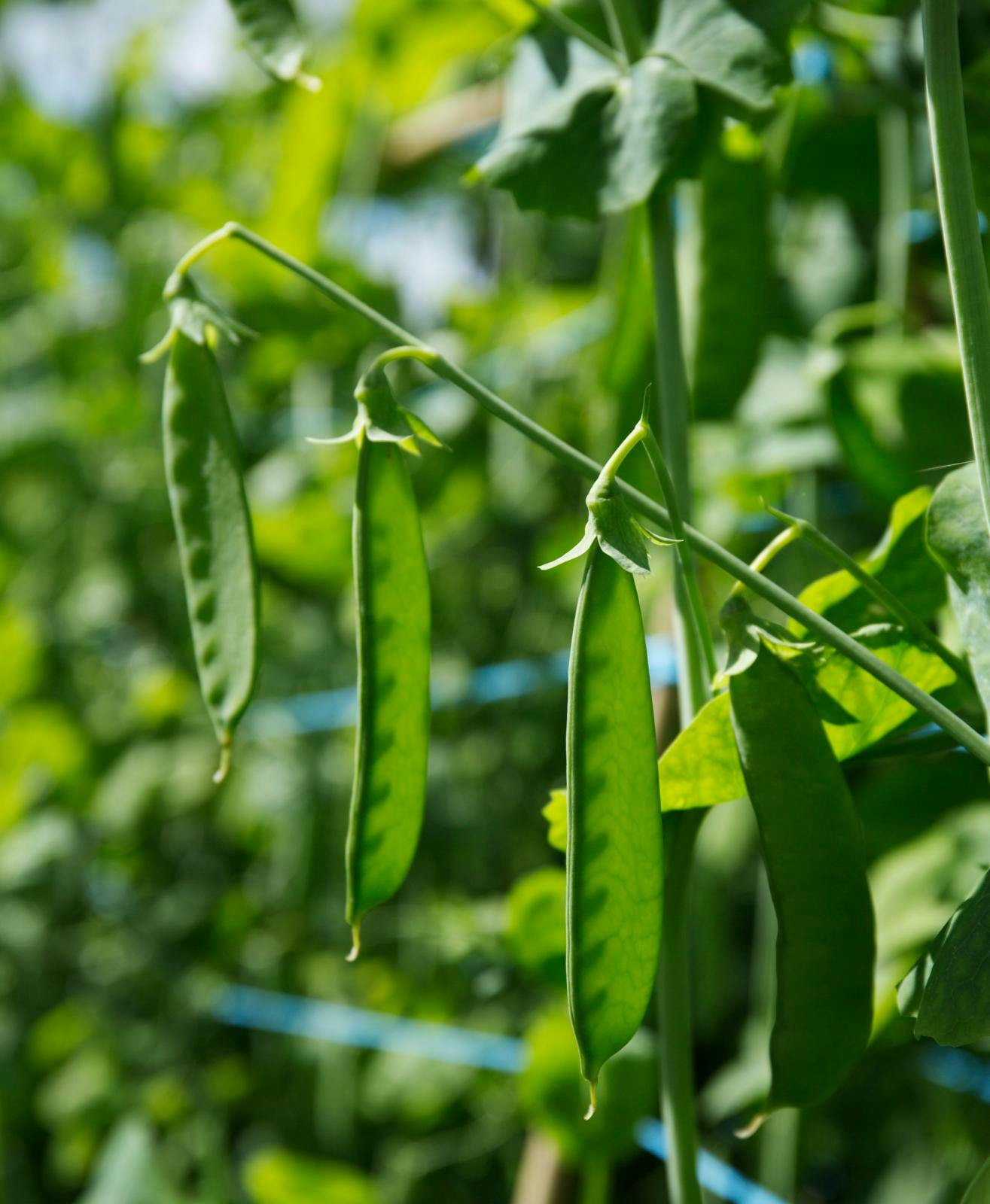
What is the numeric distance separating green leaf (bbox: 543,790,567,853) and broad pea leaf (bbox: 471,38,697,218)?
22 centimetres

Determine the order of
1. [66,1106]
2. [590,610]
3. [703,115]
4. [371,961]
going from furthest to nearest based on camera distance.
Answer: [66,1106], [371,961], [703,115], [590,610]

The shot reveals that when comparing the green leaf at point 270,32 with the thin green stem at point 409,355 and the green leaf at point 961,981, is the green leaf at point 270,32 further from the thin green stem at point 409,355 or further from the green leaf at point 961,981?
the green leaf at point 961,981

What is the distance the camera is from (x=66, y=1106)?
1.26 m

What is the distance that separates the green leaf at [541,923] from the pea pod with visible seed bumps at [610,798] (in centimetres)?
30

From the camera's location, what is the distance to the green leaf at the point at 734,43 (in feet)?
1.41

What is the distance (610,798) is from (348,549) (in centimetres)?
73

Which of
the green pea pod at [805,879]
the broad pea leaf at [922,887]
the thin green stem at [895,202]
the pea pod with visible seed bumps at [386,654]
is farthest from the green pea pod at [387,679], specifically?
the thin green stem at [895,202]

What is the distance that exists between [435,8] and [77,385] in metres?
0.60

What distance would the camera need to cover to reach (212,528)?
419 millimetres

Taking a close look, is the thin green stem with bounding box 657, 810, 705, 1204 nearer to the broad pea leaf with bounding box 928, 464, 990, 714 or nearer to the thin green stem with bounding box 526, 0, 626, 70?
the broad pea leaf with bounding box 928, 464, 990, 714

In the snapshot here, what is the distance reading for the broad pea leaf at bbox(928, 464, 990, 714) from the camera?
0.36 meters

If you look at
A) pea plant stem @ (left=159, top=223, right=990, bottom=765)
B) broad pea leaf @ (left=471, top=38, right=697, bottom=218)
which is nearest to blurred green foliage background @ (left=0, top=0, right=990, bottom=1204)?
broad pea leaf @ (left=471, top=38, right=697, bottom=218)

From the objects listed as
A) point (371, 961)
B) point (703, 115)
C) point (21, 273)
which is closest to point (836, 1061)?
point (703, 115)

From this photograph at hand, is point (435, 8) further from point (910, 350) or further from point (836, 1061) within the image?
point (836, 1061)
